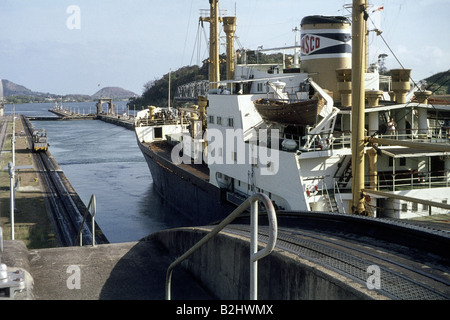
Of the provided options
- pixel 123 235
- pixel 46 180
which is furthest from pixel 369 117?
pixel 46 180

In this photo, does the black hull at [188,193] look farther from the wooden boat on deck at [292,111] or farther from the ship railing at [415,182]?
the ship railing at [415,182]

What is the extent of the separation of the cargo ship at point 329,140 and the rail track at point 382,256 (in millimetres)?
5372

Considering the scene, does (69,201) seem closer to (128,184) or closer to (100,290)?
(128,184)

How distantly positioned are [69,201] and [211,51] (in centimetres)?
1392

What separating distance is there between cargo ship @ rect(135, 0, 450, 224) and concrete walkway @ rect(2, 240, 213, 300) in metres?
7.17

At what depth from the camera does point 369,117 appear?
18141 mm

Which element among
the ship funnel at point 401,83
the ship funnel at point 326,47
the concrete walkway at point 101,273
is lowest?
the concrete walkway at point 101,273

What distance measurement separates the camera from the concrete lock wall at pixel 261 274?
5.71 m

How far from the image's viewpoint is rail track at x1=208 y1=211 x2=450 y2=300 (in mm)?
5695

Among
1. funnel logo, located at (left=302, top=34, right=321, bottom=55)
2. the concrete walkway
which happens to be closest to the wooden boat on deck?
funnel logo, located at (left=302, top=34, right=321, bottom=55)

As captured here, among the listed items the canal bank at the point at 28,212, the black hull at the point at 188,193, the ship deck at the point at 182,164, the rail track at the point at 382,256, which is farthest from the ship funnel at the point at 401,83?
the canal bank at the point at 28,212

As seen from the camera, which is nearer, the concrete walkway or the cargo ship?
the concrete walkway

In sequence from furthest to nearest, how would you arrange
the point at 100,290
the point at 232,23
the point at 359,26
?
the point at 232,23 → the point at 359,26 → the point at 100,290

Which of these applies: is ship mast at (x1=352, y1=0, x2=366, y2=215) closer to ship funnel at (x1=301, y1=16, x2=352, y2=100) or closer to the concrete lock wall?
ship funnel at (x1=301, y1=16, x2=352, y2=100)
